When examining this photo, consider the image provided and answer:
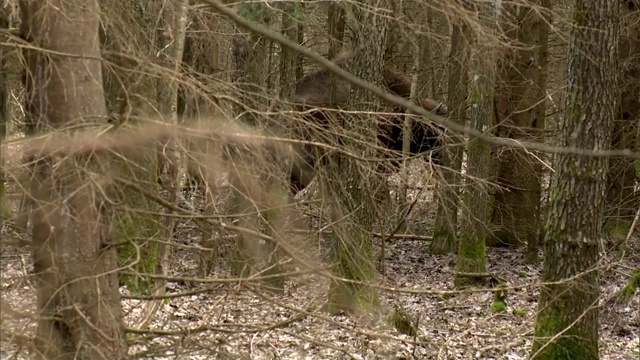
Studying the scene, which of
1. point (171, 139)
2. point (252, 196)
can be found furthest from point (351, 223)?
point (171, 139)

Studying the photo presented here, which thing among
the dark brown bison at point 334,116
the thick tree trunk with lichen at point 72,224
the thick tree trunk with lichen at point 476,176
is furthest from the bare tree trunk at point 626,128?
the thick tree trunk with lichen at point 72,224

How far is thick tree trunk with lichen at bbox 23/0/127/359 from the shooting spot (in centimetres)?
521

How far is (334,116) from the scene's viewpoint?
6492mm

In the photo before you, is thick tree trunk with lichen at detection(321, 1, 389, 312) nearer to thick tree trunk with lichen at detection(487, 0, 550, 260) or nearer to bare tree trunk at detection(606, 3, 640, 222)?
bare tree trunk at detection(606, 3, 640, 222)

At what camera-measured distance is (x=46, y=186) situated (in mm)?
5141

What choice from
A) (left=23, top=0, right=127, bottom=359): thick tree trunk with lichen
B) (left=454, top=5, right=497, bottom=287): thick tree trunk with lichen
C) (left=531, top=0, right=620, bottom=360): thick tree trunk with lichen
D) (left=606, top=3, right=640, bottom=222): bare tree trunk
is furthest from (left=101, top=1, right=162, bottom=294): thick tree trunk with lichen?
(left=606, top=3, right=640, bottom=222): bare tree trunk

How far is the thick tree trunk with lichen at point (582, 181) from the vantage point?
8.65m

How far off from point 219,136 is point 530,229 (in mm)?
13024

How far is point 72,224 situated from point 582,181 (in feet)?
17.1

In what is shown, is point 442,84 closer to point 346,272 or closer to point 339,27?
point 339,27

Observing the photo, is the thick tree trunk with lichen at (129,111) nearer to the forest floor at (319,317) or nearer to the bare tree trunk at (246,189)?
the forest floor at (319,317)

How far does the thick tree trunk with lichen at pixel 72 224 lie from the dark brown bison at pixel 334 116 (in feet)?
4.61

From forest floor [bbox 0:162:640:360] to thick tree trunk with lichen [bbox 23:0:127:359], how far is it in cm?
17

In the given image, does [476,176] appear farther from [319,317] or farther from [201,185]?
[201,185]
